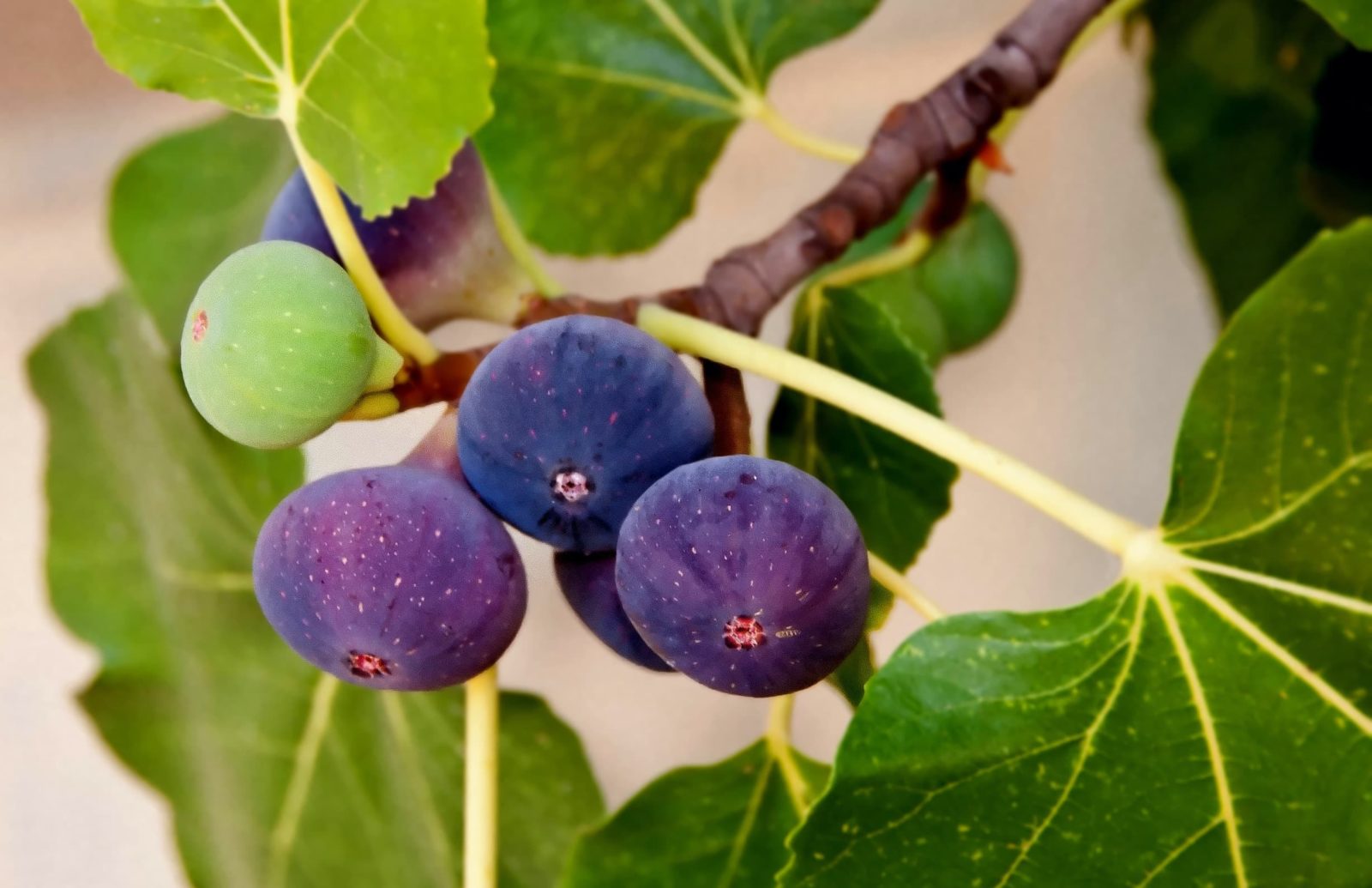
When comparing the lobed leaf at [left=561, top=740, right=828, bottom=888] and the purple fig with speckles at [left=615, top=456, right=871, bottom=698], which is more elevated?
the purple fig with speckles at [left=615, top=456, right=871, bottom=698]

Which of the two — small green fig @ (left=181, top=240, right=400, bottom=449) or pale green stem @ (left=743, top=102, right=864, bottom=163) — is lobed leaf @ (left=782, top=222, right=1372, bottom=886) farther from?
pale green stem @ (left=743, top=102, right=864, bottom=163)

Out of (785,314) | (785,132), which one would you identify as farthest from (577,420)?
(785,314)

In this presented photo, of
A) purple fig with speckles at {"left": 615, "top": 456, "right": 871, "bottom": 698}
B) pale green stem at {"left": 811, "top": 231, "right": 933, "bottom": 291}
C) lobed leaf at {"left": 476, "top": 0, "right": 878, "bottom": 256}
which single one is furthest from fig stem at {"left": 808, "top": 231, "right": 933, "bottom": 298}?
purple fig with speckles at {"left": 615, "top": 456, "right": 871, "bottom": 698}

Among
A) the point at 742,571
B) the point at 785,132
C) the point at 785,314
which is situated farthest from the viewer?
the point at 785,314

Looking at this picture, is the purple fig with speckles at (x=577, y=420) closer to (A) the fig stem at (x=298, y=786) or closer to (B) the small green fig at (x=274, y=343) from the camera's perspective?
(B) the small green fig at (x=274, y=343)

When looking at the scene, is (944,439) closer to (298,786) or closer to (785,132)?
(785,132)

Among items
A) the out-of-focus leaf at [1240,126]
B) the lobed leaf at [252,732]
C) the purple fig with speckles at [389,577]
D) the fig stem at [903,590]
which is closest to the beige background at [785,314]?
the out-of-focus leaf at [1240,126]
